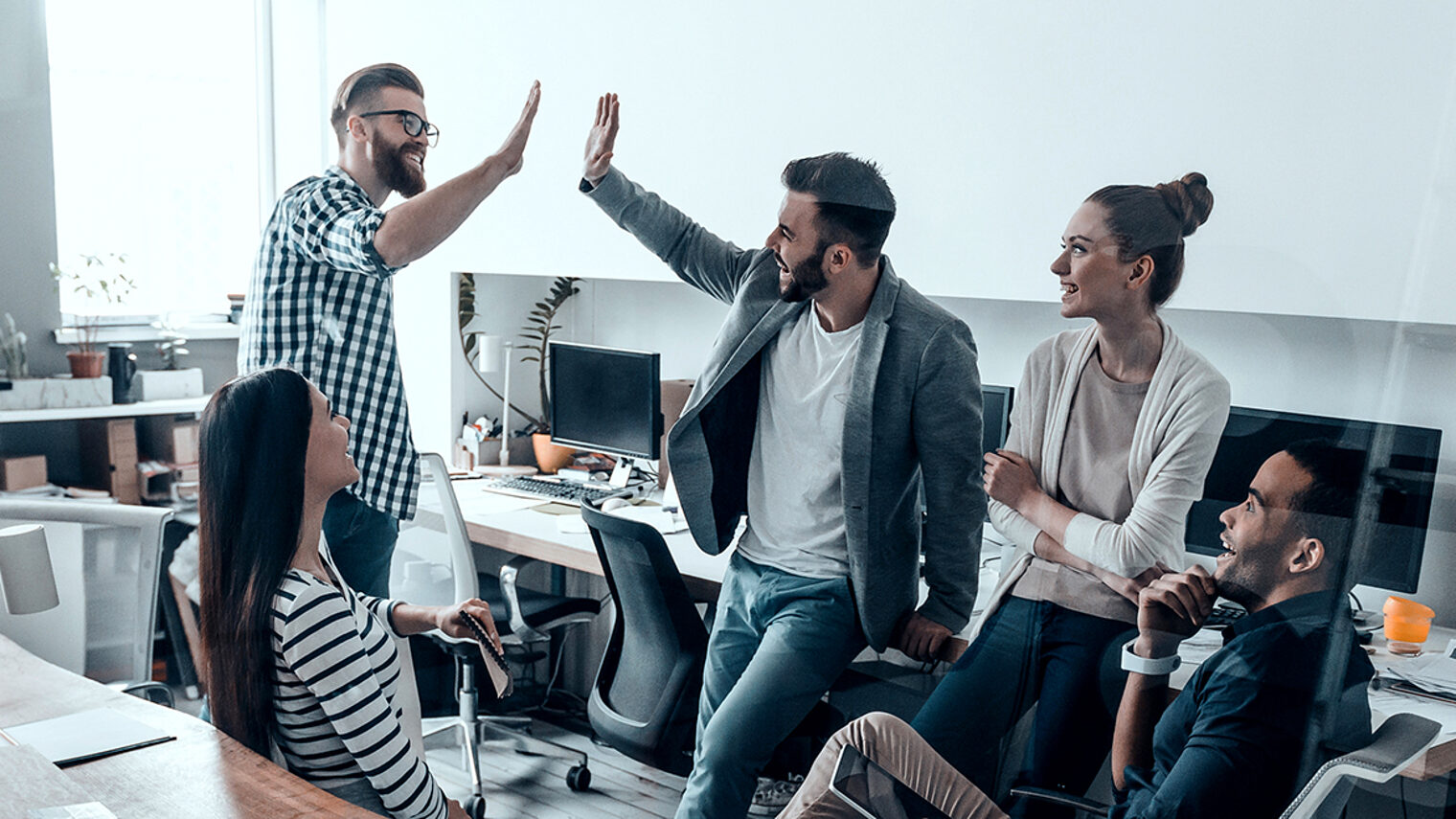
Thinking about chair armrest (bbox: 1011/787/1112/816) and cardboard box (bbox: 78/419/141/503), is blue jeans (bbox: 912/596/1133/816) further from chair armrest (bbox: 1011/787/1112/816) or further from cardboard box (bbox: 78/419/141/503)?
cardboard box (bbox: 78/419/141/503)

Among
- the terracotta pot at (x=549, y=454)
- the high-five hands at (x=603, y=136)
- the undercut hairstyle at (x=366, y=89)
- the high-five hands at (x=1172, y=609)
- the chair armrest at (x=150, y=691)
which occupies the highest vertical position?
the undercut hairstyle at (x=366, y=89)

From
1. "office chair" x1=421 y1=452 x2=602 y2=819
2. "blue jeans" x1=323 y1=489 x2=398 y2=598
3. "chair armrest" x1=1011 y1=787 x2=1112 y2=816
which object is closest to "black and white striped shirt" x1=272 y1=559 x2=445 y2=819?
"blue jeans" x1=323 y1=489 x2=398 y2=598

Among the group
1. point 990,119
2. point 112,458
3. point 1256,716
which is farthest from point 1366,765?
point 112,458

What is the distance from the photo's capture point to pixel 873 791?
1413 mm

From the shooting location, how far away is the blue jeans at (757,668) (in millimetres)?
1463

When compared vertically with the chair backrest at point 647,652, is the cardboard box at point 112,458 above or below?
above

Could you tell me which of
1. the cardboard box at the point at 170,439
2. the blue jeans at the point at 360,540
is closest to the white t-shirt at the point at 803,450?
the blue jeans at the point at 360,540

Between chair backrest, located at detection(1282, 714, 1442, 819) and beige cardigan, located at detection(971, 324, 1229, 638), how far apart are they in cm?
25

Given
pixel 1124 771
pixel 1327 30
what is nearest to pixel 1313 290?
pixel 1327 30

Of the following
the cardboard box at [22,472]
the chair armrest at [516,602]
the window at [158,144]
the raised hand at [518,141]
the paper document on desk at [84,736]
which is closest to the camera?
the paper document on desk at [84,736]

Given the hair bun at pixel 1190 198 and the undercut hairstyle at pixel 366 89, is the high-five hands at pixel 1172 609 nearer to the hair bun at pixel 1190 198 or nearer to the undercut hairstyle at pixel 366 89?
the hair bun at pixel 1190 198

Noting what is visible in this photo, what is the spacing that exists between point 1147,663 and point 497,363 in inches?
50.5

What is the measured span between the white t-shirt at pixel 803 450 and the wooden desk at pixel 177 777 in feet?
2.11

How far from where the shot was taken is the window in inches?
71.8
